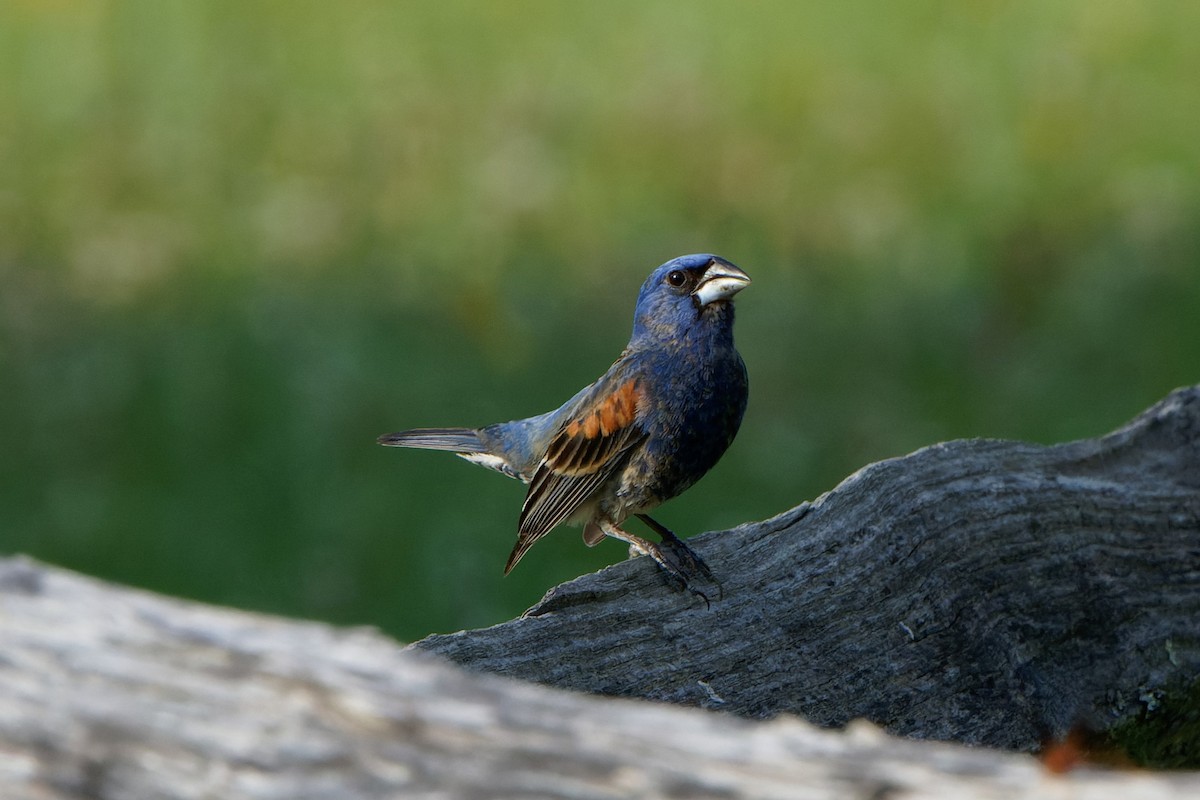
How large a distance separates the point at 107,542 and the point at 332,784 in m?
3.63

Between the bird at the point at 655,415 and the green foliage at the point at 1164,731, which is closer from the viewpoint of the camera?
the green foliage at the point at 1164,731

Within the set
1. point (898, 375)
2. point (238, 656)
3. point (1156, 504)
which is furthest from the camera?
point (898, 375)

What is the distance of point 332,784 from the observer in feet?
4.01

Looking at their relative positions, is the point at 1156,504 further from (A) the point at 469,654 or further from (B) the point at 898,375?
(B) the point at 898,375

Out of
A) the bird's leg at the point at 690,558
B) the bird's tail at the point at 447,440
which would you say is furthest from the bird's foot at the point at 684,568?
the bird's tail at the point at 447,440

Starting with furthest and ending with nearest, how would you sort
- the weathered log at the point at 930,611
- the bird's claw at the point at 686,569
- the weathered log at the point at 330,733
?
the bird's claw at the point at 686,569 < the weathered log at the point at 930,611 < the weathered log at the point at 330,733

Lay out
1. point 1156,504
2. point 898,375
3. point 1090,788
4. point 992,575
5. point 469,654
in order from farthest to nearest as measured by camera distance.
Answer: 1. point 898,375
2. point 1156,504
3. point 992,575
4. point 469,654
5. point 1090,788

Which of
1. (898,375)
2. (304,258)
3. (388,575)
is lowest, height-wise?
(388,575)

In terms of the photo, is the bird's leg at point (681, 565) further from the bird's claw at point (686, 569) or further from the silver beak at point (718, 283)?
the silver beak at point (718, 283)

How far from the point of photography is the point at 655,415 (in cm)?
308

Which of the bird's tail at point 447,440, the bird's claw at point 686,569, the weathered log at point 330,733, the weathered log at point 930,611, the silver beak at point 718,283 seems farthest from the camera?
the bird's tail at point 447,440

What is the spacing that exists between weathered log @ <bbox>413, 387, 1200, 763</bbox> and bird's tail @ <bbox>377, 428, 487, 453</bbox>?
111 centimetres

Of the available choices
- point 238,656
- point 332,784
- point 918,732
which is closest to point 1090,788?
point 332,784

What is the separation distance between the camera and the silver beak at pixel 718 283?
307cm
